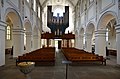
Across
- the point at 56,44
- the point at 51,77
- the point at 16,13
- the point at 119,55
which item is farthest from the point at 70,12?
the point at 51,77

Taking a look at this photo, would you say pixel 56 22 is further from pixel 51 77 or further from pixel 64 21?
pixel 51 77

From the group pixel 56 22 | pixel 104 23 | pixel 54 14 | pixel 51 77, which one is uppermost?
pixel 54 14

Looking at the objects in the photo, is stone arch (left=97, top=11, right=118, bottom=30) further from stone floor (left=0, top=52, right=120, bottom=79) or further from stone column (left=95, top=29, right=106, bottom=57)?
stone floor (left=0, top=52, right=120, bottom=79)

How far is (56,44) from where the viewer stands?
36.9 meters

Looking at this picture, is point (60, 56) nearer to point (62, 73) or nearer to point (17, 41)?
point (17, 41)

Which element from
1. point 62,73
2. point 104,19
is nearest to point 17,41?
point 62,73

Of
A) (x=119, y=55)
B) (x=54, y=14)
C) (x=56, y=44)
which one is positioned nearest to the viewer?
(x=119, y=55)

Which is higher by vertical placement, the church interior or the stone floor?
the church interior

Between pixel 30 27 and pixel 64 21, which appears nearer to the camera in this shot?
pixel 30 27

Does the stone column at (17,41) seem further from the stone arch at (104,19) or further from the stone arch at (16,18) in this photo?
the stone arch at (104,19)

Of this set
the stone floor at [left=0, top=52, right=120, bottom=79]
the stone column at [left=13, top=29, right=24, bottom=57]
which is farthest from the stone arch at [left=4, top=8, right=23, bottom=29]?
the stone floor at [left=0, top=52, right=120, bottom=79]

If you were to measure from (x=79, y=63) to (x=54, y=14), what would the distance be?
80.3 ft

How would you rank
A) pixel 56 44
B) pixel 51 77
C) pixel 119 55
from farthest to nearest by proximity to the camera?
pixel 56 44
pixel 119 55
pixel 51 77

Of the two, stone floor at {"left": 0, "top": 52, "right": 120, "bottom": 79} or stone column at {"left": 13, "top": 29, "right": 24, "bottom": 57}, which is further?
stone column at {"left": 13, "top": 29, "right": 24, "bottom": 57}
